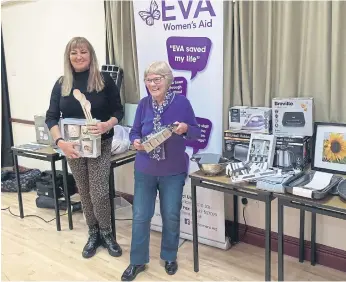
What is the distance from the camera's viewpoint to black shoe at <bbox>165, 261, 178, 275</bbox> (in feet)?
8.79

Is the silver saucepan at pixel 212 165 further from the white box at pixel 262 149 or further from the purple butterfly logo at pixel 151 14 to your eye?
the purple butterfly logo at pixel 151 14

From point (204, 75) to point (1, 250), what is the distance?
6.58 feet

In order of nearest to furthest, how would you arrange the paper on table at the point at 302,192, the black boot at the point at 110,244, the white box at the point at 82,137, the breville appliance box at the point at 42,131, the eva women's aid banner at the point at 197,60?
the paper on table at the point at 302,192 < the white box at the point at 82,137 < the eva women's aid banner at the point at 197,60 < the black boot at the point at 110,244 < the breville appliance box at the point at 42,131

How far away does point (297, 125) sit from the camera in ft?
8.43

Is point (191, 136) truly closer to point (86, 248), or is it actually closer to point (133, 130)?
point (133, 130)

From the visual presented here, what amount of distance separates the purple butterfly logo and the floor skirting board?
5.44 ft

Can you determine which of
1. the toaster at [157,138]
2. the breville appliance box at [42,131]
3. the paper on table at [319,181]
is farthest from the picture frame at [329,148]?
the breville appliance box at [42,131]

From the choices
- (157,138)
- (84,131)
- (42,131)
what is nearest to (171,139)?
(157,138)

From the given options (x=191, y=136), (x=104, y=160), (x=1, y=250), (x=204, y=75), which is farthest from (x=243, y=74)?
(x=1, y=250)

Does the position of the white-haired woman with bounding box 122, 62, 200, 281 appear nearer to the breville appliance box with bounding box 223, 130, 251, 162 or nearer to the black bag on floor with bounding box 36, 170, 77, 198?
the breville appliance box with bounding box 223, 130, 251, 162

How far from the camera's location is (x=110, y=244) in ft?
9.75

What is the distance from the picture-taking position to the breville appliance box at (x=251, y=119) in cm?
265

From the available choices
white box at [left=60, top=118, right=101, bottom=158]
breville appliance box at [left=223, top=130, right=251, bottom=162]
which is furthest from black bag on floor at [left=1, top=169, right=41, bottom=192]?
breville appliance box at [left=223, top=130, right=251, bottom=162]

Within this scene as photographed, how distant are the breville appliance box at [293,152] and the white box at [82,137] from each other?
115 cm
